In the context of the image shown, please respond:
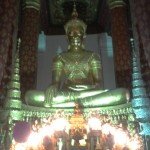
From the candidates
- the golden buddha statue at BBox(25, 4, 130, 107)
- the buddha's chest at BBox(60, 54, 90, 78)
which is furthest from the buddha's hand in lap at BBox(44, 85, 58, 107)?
the buddha's chest at BBox(60, 54, 90, 78)

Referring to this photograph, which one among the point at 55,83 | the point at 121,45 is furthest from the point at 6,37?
the point at 121,45

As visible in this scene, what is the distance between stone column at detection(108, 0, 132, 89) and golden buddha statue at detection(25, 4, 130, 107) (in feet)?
1.05

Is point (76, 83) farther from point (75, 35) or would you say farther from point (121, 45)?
point (121, 45)

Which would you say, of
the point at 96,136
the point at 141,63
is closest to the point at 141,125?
the point at 96,136

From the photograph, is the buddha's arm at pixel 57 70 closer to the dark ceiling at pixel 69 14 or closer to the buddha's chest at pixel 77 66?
the buddha's chest at pixel 77 66

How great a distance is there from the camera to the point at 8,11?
13.3 feet

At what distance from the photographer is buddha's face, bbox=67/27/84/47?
15.0ft

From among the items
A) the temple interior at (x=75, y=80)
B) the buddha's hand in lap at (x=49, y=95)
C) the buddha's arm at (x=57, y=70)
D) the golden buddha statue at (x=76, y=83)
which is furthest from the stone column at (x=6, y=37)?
the buddha's arm at (x=57, y=70)

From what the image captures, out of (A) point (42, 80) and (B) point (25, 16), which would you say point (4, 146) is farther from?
(A) point (42, 80)

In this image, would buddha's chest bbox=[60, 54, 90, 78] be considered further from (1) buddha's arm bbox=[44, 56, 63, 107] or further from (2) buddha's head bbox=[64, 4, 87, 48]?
(2) buddha's head bbox=[64, 4, 87, 48]

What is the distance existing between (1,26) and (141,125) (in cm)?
215

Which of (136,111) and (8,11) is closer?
(136,111)

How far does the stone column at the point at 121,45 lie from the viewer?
4.45 m

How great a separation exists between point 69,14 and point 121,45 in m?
1.74
